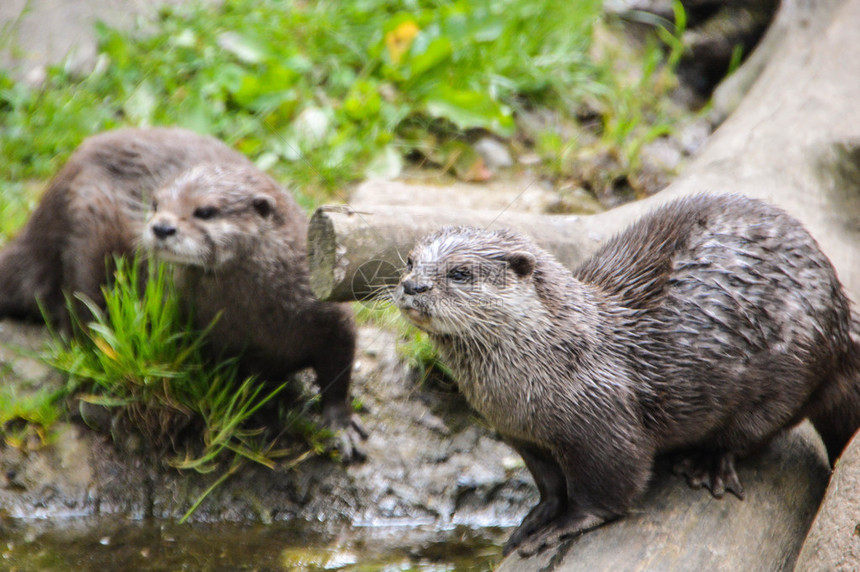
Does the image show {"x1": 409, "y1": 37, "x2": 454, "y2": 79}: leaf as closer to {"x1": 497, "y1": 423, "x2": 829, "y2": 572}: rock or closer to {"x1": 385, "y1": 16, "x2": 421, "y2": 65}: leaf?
{"x1": 385, "y1": 16, "x2": 421, "y2": 65}: leaf

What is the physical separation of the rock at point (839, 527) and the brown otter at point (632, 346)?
28 cm

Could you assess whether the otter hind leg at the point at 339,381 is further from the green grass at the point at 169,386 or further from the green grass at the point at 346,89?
the green grass at the point at 346,89

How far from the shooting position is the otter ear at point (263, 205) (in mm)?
3093

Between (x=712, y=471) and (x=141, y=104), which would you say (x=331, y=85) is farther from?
(x=712, y=471)

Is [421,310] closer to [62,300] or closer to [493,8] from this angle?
[62,300]

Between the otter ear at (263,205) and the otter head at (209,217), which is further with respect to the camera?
the otter ear at (263,205)

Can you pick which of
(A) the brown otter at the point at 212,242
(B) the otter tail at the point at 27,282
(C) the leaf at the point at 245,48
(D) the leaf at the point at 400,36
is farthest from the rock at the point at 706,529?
(C) the leaf at the point at 245,48

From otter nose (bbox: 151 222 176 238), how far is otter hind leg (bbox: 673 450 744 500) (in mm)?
1648

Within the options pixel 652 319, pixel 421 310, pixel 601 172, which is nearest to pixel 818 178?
pixel 601 172

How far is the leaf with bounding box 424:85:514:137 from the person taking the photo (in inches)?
176

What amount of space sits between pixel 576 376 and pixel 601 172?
218cm

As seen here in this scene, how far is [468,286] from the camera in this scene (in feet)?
7.72

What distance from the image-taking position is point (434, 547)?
2.92 meters

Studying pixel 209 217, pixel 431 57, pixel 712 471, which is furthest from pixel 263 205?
pixel 431 57
